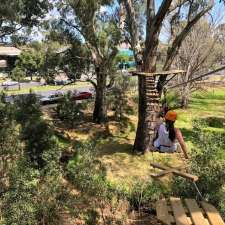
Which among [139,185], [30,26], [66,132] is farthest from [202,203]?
[30,26]

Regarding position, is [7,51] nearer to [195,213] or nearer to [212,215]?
[195,213]

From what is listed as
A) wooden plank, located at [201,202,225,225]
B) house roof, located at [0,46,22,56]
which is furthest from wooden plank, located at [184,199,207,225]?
house roof, located at [0,46,22,56]

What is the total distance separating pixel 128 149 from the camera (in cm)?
1798

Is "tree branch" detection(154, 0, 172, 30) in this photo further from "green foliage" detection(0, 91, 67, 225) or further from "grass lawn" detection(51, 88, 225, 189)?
"green foliage" detection(0, 91, 67, 225)

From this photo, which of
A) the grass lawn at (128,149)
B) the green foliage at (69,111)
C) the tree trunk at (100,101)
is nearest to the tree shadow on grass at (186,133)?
the grass lawn at (128,149)

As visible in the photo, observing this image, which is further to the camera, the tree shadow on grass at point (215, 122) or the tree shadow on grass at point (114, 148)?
the tree shadow on grass at point (215, 122)

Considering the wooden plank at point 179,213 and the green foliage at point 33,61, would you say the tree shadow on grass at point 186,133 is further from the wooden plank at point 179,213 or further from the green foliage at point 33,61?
the wooden plank at point 179,213

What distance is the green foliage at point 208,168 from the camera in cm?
909

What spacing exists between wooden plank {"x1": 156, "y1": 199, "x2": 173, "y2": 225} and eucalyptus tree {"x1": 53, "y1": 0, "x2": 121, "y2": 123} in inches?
548

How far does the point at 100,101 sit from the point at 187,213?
52.6 ft

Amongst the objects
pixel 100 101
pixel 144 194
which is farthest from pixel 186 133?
pixel 144 194

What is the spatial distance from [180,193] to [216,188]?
0.87 metres

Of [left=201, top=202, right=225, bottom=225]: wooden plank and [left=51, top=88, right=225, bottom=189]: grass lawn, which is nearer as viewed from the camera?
[left=201, top=202, right=225, bottom=225]: wooden plank

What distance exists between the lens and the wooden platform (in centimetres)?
646
